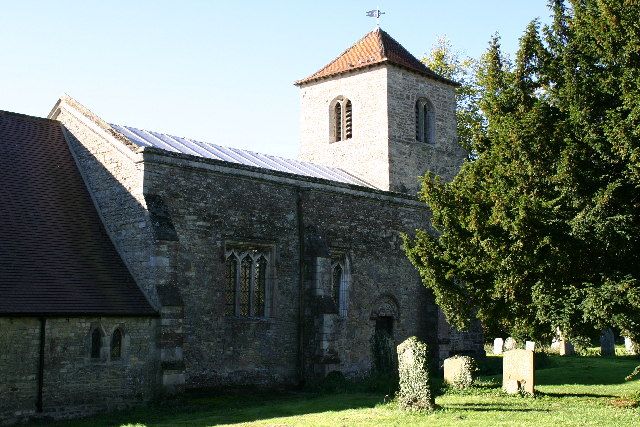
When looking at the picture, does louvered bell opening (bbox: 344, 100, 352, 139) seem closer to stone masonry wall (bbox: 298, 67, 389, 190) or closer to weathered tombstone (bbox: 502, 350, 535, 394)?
stone masonry wall (bbox: 298, 67, 389, 190)

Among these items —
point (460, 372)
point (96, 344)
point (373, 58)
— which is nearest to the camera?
point (96, 344)

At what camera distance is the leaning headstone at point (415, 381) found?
1549 centimetres

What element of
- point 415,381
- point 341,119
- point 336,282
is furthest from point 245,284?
point 341,119

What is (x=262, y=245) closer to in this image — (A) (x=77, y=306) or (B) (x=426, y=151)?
(A) (x=77, y=306)

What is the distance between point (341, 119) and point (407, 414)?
1645 centimetres

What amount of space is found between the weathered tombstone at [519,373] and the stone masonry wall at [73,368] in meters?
8.68

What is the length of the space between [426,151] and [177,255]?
44.6 ft

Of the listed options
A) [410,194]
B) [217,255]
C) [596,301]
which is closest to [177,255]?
[217,255]

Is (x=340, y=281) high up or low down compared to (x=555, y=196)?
down

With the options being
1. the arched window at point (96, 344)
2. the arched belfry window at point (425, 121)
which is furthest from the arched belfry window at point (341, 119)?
the arched window at point (96, 344)

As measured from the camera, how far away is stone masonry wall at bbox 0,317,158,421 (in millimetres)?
15203

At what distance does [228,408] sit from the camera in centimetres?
1733

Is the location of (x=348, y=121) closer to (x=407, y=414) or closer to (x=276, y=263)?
(x=276, y=263)

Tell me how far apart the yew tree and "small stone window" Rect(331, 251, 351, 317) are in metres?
5.44
